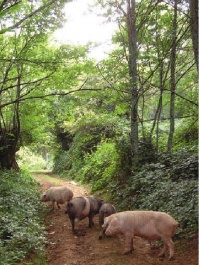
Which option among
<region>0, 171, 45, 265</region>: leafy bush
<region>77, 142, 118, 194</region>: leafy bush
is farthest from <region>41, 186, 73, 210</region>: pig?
<region>77, 142, 118, 194</region>: leafy bush

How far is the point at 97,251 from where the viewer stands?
6.31 m

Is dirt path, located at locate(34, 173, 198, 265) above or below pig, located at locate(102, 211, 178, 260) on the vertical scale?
below

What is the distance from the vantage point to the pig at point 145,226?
5.61 metres

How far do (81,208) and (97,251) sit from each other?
5.39 ft

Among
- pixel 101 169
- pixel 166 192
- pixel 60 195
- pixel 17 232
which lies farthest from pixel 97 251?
pixel 101 169

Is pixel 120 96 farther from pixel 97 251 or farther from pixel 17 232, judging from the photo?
pixel 17 232

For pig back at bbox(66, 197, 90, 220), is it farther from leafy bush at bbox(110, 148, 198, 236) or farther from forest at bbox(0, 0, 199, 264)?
leafy bush at bbox(110, 148, 198, 236)

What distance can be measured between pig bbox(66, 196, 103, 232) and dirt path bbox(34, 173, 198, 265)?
390mm

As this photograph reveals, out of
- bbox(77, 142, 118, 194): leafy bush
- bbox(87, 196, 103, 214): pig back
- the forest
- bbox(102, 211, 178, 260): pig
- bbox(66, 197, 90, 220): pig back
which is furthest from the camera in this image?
bbox(77, 142, 118, 194): leafy bush

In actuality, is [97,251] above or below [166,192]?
below

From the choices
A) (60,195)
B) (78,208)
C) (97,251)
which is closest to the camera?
(97,251)

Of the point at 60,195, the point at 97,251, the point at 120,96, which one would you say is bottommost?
the point at 97,251

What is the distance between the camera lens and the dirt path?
563 centimetres

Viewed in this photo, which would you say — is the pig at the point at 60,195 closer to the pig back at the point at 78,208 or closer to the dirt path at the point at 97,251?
the dirt path at the point at 97,251
